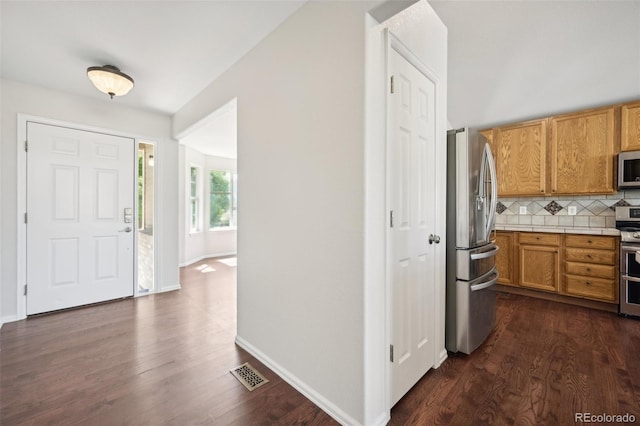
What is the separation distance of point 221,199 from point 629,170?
7164mm

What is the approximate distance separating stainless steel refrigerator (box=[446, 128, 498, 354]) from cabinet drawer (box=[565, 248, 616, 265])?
192 cm

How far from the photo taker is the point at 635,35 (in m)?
2.36

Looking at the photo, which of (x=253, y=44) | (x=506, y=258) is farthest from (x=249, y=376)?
(x=506, y=258)

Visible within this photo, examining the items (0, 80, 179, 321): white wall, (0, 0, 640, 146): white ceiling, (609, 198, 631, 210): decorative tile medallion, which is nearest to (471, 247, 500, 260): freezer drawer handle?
(0, 0, 640, 146): white ceiling

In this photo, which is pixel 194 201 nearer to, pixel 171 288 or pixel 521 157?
pixel 171 288

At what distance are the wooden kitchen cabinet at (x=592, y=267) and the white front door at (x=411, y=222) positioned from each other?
2.56 metres

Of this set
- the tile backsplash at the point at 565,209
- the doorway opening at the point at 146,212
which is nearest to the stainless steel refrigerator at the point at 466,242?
the tile backsplash at the point at 565,209

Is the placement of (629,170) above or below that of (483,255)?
above

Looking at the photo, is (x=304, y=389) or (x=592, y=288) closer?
(x=304, y=389)

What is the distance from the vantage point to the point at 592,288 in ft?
10.1

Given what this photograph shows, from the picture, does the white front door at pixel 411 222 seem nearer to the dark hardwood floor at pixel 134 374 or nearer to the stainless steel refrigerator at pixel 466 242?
the stainless steel refrigerator at pixel 466 242

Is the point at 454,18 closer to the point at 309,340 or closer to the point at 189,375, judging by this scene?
the point at 309,340

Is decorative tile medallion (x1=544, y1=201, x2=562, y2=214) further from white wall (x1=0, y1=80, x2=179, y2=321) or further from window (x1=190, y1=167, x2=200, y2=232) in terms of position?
window (x1=190, y1=167, x2=200, y2=232)

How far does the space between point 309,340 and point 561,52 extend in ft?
11.9
